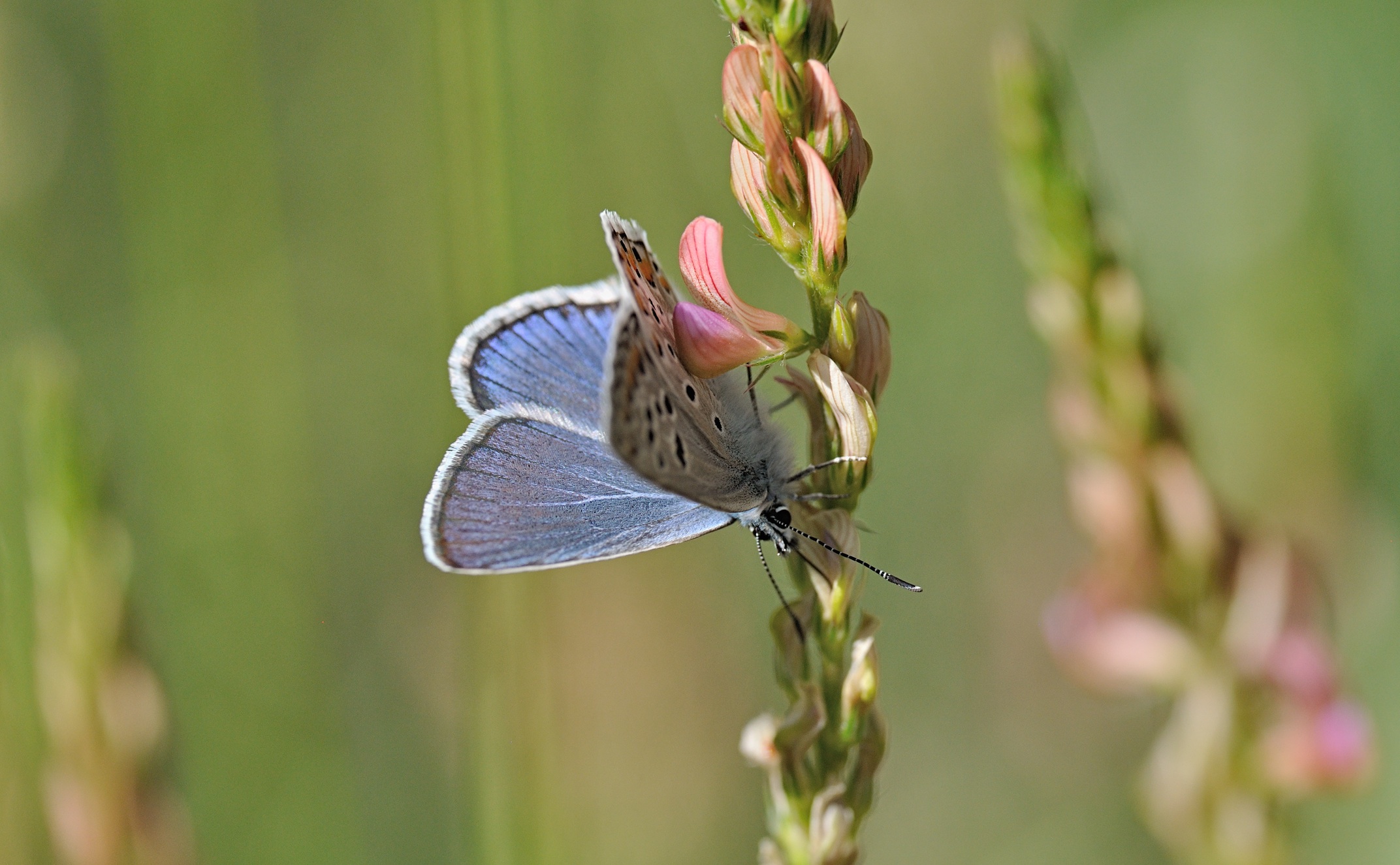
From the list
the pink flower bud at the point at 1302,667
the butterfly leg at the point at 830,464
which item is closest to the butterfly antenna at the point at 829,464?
the butterfly leg at the point at 830,464

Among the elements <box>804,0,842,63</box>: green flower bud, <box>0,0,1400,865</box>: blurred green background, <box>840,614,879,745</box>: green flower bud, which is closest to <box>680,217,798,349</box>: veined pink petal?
<box>804,0,842,63</box>: green flower bud

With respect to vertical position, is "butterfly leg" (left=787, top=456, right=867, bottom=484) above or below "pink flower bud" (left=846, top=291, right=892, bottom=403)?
below

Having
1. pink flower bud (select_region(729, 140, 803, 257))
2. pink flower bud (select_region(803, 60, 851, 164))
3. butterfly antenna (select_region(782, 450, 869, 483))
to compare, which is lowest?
butterfly antenna (select_region(782, 450, 869, 483))

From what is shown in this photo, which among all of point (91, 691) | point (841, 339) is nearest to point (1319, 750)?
point (841, 339)

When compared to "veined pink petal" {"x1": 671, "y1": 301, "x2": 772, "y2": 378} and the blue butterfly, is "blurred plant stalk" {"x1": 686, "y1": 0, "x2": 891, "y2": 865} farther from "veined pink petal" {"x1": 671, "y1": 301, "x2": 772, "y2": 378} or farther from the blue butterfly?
the blue butterfly

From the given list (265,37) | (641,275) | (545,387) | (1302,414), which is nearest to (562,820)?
(545,387)

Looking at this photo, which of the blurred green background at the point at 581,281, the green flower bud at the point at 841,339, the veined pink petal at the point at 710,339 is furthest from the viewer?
the blurred green background at the point at 581,281

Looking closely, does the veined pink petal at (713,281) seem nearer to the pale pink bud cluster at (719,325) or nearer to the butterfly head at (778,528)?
the pale pink bud cluster at (719,325)

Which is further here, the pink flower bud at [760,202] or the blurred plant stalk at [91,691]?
the blurred plant stalk at [91,691]
